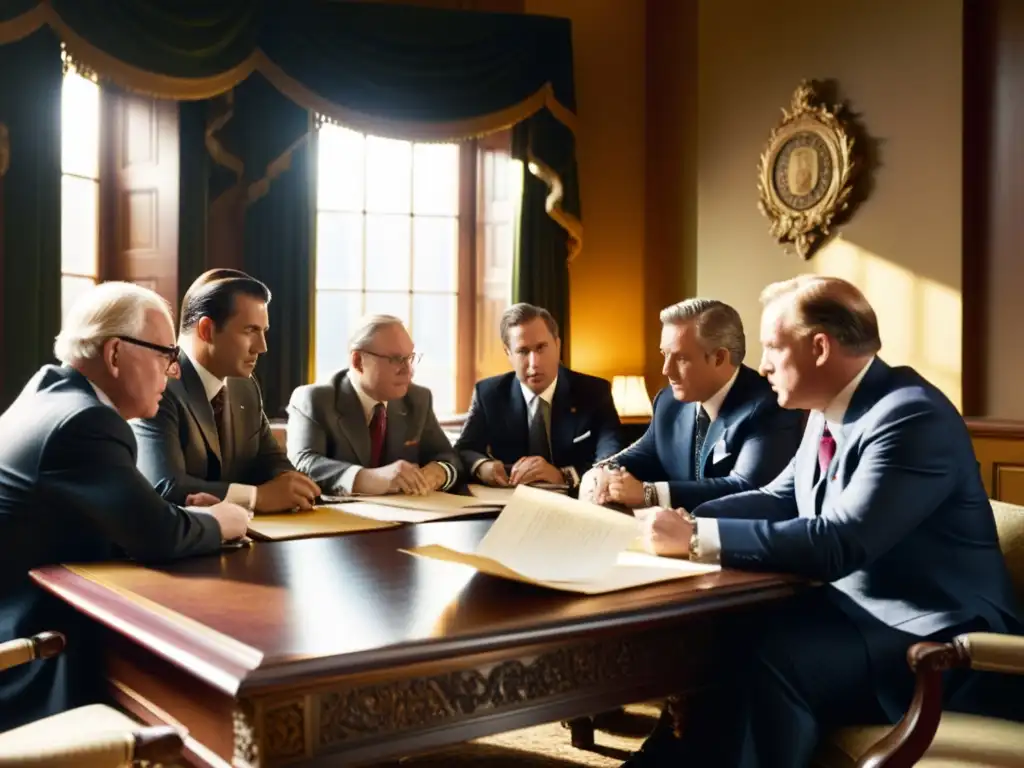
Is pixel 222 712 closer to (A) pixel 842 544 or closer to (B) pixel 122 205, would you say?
(A) pixel 842 544

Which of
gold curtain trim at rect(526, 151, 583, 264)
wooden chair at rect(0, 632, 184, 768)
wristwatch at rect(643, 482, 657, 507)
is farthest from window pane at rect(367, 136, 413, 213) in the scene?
wooden chair at rect(0, 632, 184, 768)

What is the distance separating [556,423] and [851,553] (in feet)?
7.02

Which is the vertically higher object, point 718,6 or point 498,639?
point 718,6

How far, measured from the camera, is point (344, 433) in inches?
142

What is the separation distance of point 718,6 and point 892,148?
59.1 inches

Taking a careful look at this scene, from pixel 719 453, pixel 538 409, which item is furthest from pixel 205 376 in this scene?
pixel 719 453

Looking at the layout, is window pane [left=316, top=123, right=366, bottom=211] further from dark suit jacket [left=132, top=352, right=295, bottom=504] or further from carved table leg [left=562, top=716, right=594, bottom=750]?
carved table leg [left=562, top=716, right=594, bottom=750]

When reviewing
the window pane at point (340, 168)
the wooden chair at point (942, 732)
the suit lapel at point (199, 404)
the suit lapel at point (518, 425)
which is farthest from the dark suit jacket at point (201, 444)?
the window pane at point (340, 168)

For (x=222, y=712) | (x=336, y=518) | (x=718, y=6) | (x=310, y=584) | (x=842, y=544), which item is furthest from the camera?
(x=718, y=6)

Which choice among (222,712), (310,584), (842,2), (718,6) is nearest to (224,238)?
(718,6)

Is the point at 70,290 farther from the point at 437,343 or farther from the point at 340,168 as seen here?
the point at 437,343

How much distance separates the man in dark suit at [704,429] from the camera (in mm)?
3047

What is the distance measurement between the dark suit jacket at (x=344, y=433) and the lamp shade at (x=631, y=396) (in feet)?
8.69

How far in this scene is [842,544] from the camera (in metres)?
2.05
